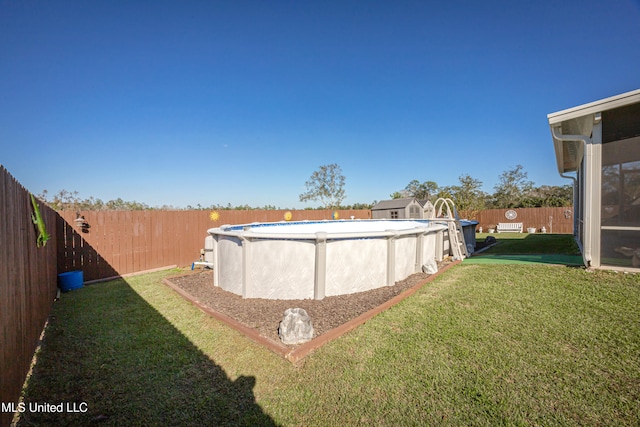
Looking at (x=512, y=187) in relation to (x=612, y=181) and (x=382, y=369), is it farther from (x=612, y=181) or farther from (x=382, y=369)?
(x=382, y=369)

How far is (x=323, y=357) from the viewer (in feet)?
9.35

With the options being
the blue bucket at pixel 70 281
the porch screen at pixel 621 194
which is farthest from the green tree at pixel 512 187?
the blue bucket at pixel 70 281

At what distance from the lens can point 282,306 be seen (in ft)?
14.3

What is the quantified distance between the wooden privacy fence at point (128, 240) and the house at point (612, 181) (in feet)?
37.1

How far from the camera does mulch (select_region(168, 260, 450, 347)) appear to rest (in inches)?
143

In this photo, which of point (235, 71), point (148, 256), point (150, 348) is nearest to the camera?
point (150, 348)

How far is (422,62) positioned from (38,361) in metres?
14.2

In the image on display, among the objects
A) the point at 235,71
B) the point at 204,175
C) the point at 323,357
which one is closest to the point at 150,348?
the point at 323,357

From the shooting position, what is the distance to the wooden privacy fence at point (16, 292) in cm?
201

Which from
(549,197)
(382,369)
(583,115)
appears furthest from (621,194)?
(549,197)

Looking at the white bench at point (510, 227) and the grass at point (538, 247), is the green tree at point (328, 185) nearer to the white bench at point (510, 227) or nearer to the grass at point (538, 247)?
the white bench at point (510, 227)

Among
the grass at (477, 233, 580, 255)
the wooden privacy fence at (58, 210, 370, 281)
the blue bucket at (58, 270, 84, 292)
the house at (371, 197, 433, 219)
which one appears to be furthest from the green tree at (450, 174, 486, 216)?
the blue bucket at (58, 270, 84, 292)

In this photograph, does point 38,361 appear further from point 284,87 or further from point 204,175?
point 204,175

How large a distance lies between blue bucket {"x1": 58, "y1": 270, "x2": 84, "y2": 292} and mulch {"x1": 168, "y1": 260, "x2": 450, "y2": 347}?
2.86 m
